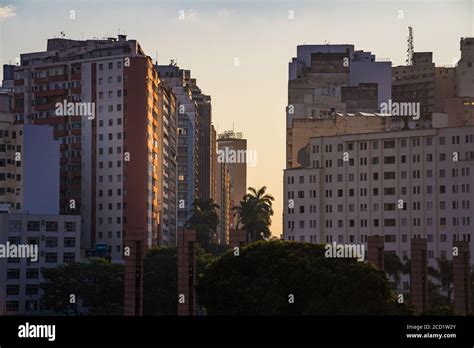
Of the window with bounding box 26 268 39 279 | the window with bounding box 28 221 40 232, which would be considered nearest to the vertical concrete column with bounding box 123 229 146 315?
the window with bounding box 26 268 39 279

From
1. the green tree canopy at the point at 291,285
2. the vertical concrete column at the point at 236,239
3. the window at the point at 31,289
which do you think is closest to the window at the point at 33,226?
the window at the point at 31,289

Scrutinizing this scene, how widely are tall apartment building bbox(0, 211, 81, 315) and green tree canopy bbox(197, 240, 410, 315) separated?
197 ft

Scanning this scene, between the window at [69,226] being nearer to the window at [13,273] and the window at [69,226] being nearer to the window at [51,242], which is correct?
the window at [51,242]

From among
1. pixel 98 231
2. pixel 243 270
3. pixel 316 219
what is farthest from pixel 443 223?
pixel 243 270

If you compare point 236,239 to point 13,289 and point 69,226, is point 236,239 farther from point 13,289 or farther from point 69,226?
point 69,226

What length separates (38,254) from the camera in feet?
529

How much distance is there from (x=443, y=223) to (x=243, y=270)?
3887 inches

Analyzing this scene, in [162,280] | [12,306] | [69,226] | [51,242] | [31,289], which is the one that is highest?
[69,226]

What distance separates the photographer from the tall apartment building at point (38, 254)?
6073 inches

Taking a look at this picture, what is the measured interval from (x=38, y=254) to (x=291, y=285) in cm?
7595

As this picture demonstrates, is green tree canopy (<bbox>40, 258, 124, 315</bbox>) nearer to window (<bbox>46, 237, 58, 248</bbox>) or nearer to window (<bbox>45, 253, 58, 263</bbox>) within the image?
window (<bbox>45, 253, 58, 263</bbox>)

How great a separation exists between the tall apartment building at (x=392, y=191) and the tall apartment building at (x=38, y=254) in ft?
143

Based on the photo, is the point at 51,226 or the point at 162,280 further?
the point at 51,226

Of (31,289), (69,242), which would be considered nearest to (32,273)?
(31,289)
